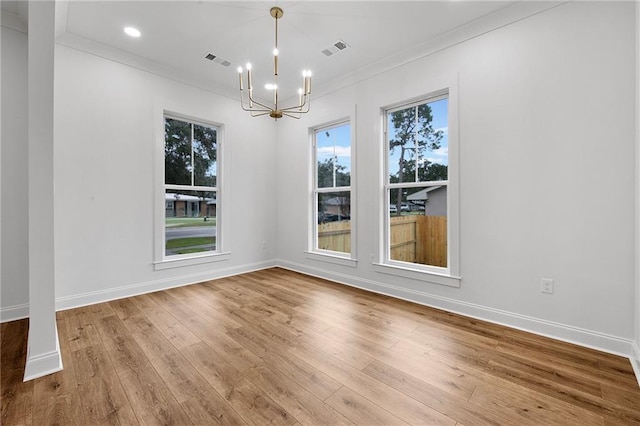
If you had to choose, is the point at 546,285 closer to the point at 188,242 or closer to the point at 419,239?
the point at 419,239

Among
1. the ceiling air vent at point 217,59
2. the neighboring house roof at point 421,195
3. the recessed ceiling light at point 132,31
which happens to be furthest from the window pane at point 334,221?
the recessed ceiling light at point 132,31

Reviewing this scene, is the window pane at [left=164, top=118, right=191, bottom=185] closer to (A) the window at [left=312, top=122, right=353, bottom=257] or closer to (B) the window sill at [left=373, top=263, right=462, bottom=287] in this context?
(A) the window at [left=312, top=122, right=353, bottom=257]

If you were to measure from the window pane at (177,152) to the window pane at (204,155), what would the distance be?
0.10 metres

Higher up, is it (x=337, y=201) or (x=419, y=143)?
(x=419, y=143)

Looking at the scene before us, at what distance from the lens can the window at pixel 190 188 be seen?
12.5ft

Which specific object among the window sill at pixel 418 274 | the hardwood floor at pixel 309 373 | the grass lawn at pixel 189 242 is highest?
the grass lawn at pixel 189 242

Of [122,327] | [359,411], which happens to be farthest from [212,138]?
[359,411]

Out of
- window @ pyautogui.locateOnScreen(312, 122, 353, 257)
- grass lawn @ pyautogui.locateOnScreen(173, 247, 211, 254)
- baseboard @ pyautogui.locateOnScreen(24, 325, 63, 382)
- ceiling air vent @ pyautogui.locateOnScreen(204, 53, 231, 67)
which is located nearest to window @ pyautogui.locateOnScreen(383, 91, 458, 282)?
window @ pyautogui.locateOnScreen(312, 122, 353, 257)

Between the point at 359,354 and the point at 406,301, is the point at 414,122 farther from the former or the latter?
the point at 359,354

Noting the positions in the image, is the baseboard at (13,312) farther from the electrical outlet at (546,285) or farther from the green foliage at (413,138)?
the electrical outlet at (546,285)

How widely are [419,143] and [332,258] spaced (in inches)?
79.2

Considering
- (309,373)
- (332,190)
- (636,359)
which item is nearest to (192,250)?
(332,190)

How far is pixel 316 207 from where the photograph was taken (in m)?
4.55

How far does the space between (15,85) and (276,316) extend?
11.6 ft
